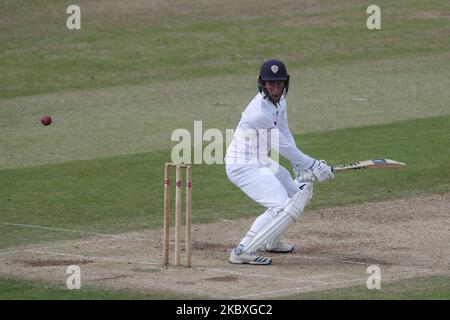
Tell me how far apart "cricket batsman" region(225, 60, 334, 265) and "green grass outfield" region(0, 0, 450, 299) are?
5.03ft

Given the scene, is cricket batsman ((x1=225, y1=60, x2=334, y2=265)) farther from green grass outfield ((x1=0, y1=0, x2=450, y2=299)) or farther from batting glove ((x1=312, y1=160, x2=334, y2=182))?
green grass outfield ((x1=0, y1=0, x2=450, y2=299))

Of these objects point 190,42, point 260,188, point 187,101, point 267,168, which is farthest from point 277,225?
point 190,42

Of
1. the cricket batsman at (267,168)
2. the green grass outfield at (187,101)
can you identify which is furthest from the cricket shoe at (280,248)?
the green grass outfield at (187,101)

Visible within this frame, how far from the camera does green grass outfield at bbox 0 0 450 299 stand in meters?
16.1

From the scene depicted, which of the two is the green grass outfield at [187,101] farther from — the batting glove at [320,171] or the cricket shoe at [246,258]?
the batting glove at [320,171]

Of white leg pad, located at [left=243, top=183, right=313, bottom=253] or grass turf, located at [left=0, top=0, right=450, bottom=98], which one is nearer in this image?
white leg pad, located at [left=243, top=183, right=313, bottom=253]

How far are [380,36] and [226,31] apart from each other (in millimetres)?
3878

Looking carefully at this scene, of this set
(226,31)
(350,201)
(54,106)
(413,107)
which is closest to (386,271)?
(350,201)

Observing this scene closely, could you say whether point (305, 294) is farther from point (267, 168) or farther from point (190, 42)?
point (190, 42)

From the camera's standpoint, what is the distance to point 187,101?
24.3 m

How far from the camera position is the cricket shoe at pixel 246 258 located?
12.9 metres

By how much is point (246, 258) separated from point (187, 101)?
38.2 feet

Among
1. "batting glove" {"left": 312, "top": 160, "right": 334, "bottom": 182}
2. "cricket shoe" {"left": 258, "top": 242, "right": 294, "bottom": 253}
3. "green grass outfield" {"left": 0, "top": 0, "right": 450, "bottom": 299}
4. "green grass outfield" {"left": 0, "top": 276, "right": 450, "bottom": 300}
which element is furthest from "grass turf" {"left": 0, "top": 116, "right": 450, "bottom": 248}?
"batting glove" {"left": 312, "top": 160, "right": 334, "bottom": 182}

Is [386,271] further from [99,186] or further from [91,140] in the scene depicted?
[91,140]
